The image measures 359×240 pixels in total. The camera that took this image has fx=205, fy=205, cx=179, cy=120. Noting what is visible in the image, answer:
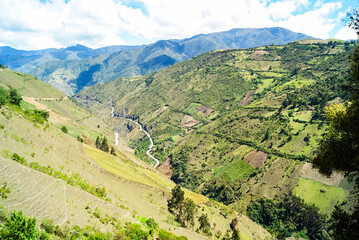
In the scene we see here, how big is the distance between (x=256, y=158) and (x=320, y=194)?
33855mm

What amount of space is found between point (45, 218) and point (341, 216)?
2321cm

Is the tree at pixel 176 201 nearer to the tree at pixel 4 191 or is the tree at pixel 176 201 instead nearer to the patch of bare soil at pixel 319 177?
the tree at pixel 4 191

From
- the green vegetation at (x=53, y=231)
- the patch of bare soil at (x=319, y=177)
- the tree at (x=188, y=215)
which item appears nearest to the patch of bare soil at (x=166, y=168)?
the patch of bare soil at (x=319, y=177)

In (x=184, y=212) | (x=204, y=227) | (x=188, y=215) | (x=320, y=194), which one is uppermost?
(x=320, y=194)

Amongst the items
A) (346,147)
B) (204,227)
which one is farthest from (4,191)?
(204,227)

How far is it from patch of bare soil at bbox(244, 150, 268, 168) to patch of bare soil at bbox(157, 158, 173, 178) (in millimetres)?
53817

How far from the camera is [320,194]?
281 feet

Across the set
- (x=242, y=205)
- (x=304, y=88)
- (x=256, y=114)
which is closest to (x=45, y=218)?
(x=242, y=205)

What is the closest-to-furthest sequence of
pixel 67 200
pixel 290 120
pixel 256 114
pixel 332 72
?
1. pixel 67 200
2. pixel 290 120
3. pixel 256 114
4. pixel 332 72

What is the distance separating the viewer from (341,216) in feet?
38.0

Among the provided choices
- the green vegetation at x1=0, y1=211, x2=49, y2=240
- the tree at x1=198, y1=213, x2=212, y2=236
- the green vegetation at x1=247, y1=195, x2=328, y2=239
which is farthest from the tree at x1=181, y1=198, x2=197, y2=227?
the green vegetation at x1=247, y1=195, x2=328, y2=239

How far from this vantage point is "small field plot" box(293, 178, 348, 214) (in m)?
80.8

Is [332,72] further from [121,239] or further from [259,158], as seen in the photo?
[121,239]

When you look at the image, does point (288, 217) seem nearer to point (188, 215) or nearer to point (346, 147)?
point (188, 215)
